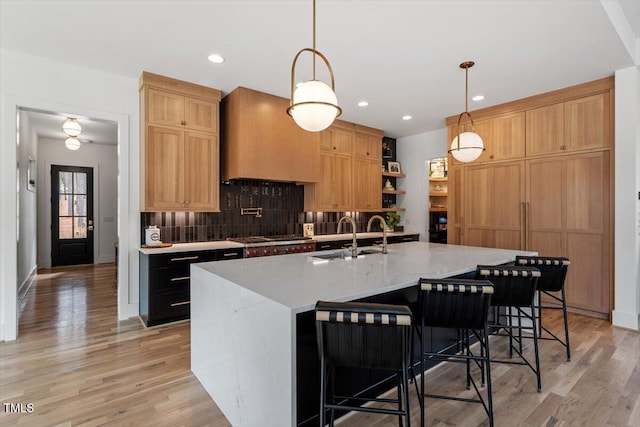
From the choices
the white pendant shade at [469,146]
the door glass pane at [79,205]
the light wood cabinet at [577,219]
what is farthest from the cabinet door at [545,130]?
the door glass pane at [79,205]

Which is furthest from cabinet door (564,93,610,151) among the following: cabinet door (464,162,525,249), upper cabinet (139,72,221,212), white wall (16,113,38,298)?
white wall (16,113,38,298)

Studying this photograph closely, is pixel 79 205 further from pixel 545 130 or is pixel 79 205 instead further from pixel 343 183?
pixel 545 130

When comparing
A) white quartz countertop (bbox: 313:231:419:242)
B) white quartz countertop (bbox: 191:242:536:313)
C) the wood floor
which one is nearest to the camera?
white quartz countertop (bbox: 191:242:536:313)

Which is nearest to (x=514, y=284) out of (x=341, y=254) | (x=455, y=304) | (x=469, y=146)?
(x=455, y=304)

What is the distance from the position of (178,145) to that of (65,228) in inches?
211

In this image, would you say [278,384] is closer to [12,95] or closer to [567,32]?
[567,32]

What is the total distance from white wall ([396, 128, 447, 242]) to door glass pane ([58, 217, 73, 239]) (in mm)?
7261

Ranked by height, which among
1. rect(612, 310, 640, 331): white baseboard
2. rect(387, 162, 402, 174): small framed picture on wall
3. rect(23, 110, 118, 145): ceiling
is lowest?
rect(612, 310, 640, 331): white baseboard

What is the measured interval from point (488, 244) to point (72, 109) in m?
5.47

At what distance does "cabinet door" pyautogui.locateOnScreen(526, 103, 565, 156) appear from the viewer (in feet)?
13.6

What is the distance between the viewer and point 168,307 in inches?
142

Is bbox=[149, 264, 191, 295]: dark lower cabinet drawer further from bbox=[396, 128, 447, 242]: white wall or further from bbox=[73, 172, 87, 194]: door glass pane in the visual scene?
bbox=[73, 172, 87, 194]: door glass pane

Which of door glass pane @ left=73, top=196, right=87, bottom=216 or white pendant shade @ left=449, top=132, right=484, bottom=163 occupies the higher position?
white pendant shade @ left=449, top=132, right=484, bottom=163

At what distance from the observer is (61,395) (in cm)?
225
